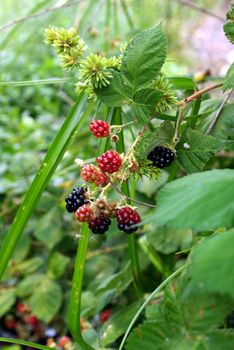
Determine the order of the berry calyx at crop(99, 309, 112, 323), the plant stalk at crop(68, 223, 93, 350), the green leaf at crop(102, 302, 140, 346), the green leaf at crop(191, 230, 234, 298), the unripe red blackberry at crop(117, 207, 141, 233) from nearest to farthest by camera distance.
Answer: the green leaf at crop(191, 230, 234, 298)
the unripe red blackberry at crop(117, 207, 141, 233)
the plant stalk at crop(68, 223, 93, 350)
the green leaf at crop(102, 302, 140, 346)
the berry calyx at crop(99, 309, 112, 323)

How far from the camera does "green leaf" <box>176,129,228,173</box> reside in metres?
0.60

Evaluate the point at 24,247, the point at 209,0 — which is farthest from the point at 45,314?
the point at 209,0

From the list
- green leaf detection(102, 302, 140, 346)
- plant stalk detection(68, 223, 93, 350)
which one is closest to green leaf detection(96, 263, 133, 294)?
green leaf detection(102, 302, 140, 346)

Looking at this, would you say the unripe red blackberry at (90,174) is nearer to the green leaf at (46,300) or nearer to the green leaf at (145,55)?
the green leaf at (145,55)

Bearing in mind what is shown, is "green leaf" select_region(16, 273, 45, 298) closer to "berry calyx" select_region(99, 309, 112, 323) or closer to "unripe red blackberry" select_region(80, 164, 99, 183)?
"berry calyx" select_region(99, 309, 112, 323)

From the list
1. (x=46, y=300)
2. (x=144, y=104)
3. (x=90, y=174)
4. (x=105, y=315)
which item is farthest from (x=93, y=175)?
(x=46, y=300)

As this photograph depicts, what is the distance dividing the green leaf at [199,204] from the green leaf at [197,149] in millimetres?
145

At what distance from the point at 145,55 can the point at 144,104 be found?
5cm

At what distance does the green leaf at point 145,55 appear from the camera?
578 millimetres

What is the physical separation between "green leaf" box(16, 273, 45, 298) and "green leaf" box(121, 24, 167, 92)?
709mm

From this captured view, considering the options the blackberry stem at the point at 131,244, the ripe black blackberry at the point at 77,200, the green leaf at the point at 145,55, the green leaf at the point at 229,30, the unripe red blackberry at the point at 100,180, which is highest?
the green leaf at the point at 145,55

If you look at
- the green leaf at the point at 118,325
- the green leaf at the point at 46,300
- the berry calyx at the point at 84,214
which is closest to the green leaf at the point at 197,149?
A: the berry calyx at the point at 84,214

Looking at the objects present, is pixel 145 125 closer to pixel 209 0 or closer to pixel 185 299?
pixel 185 299

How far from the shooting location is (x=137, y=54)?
0.58 m
